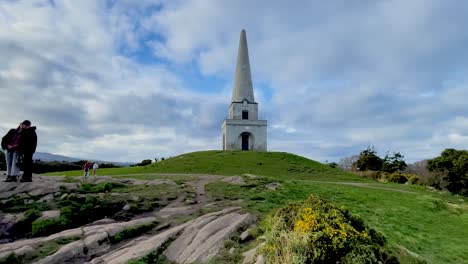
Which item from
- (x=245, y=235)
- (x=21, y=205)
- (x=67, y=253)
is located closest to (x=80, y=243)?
(x=67, y=253)

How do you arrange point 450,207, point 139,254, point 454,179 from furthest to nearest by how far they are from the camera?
point 454,179 → point 450,207 → point 139,254

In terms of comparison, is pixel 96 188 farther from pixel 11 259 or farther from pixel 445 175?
pixel 445 175

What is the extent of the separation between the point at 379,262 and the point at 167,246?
14.8 ft

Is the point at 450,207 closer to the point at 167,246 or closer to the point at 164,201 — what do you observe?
the point at 164,201

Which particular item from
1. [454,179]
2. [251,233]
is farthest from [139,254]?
[454,179]

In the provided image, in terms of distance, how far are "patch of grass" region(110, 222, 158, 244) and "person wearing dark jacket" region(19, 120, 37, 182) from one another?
7.70 metres

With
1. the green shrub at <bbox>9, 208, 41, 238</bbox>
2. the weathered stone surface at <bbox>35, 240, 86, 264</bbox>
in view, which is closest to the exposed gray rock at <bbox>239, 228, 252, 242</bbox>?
the weathered stone surface at <bbox>35, 240, 86, 264</bbox>

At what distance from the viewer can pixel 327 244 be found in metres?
5.63

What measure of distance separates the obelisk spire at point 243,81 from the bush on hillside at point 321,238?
147 feet

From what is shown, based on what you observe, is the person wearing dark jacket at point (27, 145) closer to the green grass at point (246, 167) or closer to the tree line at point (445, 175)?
the green grass at point (246, 167)

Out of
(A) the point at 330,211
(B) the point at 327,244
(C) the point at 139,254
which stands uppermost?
(A) the point at 330,211

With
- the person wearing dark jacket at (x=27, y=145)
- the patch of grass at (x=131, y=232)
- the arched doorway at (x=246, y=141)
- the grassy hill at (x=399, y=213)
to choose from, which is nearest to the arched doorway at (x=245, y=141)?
the arched doorway at (x=246, y=141)

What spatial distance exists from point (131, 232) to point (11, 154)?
863cm

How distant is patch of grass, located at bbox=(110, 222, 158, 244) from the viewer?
855 cm
